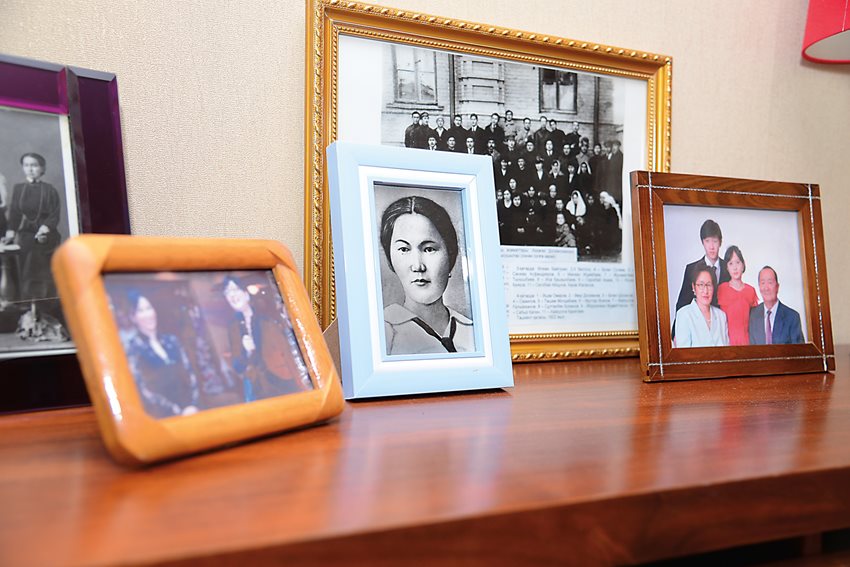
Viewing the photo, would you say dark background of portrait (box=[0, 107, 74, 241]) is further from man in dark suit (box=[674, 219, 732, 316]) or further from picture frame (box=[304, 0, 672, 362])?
man in dark suit (box=[674, 219, 732, 316])

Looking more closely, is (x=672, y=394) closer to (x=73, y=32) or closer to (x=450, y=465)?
(x=450, y=465)

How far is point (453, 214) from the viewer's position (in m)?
0.84

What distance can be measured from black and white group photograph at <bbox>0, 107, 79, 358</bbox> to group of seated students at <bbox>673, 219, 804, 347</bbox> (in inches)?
29.2

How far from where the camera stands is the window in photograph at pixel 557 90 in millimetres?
1025

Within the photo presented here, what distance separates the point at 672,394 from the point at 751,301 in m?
0.26

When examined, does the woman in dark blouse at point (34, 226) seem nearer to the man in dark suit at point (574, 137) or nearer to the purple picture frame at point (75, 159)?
the purple picture frame at point (75, 159)

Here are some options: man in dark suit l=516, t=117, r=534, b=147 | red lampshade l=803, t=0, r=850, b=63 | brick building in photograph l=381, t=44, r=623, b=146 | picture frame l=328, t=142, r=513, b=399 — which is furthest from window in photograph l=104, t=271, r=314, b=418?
red lampshade l=803, t=0, r=850, b=63

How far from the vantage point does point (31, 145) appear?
669 millimetres

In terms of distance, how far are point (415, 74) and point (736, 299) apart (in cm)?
55

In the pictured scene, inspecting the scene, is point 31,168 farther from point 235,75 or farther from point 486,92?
point 486,92

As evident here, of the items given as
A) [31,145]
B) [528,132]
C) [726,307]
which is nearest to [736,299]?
[726,307]

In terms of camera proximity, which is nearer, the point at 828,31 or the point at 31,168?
the point at 31,168

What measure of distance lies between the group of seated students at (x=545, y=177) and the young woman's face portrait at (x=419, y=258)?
7.2 inches

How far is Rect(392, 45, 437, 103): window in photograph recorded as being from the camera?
36.9 inches
